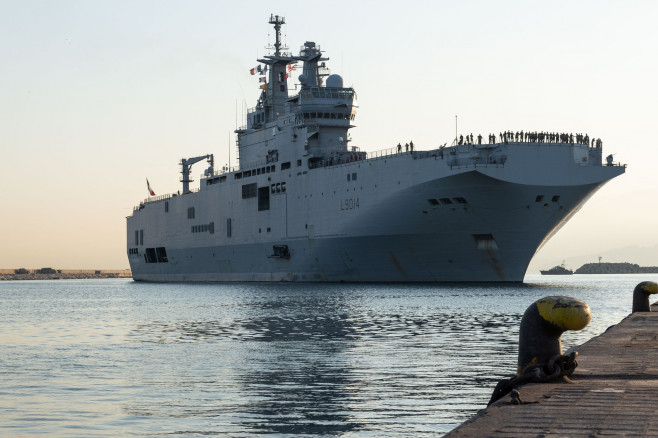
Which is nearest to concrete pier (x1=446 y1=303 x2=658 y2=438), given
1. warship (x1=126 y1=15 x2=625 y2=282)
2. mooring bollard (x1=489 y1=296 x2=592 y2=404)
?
mooring bollard (x1=489 y1=296 x2=592 y2=404)

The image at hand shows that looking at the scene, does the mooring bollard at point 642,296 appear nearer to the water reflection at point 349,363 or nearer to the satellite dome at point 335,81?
the water reflection at point 349,363

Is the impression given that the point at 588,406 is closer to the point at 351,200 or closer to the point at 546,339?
the point at 546,339

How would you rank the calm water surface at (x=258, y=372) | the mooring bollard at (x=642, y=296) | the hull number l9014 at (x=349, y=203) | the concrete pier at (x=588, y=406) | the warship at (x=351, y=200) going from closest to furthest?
the concrete pier at (x=588, y=406), the calm water surface at (x=258, y=372), the mooring bollard at (x=642, y=296), the warship at (x=351, y=200), the hull number l9014 at (x=349, y=203)

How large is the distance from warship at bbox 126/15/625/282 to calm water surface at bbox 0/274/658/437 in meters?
20.1

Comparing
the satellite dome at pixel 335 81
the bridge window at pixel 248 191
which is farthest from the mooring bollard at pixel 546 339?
the bridge window at pixel 248 191

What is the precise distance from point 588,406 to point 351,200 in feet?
194

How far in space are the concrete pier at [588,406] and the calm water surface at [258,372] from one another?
2661mm

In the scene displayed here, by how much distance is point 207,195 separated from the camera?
297ft

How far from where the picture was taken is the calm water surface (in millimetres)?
13258

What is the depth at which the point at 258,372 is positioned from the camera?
1911 cm

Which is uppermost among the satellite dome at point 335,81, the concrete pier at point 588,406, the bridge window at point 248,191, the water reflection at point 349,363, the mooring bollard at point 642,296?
the satellite dome at point 335,81

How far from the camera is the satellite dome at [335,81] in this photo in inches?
3140

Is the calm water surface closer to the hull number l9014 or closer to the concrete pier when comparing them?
the concrete pier

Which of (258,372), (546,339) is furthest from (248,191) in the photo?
(546,339)
